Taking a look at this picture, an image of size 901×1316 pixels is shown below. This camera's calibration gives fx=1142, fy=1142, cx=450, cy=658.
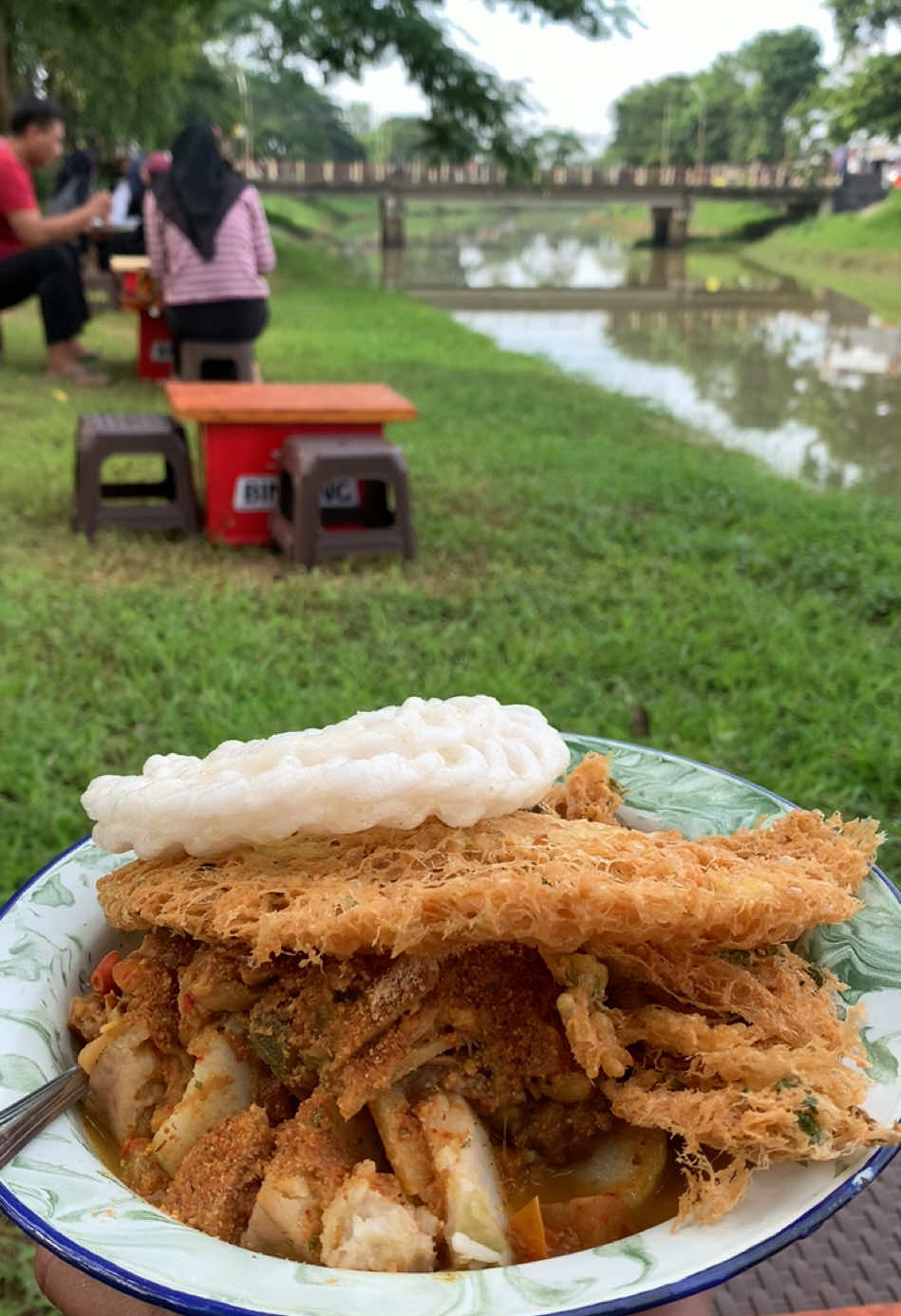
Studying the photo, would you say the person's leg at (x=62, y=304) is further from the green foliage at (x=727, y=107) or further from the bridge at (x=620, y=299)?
the green foliage at (x=727, y=107)

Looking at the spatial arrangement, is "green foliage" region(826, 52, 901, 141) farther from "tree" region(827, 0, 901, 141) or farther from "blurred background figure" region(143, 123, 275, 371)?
"blurred background figure" region(143, 123, 275, 371)

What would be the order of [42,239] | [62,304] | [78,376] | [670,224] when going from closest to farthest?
[42,239], [62,304], [78,376], [670,224]

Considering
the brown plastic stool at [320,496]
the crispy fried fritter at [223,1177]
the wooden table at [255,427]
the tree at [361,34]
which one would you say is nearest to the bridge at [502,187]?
the tree at [361,34]

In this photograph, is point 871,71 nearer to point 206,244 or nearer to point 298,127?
point 298,127

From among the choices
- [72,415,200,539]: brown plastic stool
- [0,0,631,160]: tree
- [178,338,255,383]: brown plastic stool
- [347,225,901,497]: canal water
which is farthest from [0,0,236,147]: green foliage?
[72,415,200,539]: brown plastic stool

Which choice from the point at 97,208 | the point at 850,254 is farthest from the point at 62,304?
the point at 850,254

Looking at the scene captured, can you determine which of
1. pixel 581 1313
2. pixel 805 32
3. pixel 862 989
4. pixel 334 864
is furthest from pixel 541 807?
pixel 805 32
